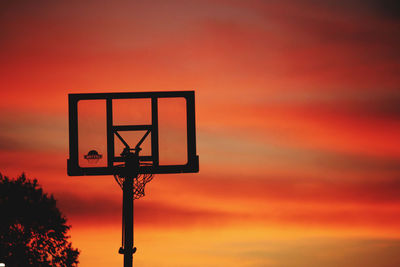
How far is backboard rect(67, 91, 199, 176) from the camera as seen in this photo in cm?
2234

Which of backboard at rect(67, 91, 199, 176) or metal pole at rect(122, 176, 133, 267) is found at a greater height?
backboard at rect(67, 91, 199, 176)

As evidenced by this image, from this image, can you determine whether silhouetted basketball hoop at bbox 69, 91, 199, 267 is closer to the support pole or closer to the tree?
the support pole

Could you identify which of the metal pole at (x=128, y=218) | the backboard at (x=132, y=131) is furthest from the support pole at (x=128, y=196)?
the backboard at (x=132, y=131)

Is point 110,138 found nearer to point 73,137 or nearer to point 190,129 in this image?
point 73,137

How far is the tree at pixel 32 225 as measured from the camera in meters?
35.7

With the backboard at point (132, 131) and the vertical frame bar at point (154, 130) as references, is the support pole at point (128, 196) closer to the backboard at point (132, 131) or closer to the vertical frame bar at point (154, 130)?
the backboard at point (132, 131)

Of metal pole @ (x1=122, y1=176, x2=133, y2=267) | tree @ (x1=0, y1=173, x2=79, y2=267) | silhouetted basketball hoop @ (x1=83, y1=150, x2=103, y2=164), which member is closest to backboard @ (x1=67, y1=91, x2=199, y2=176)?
silhouetted basketball hoop @ (x1=83, y1=150, x2=103, y2=164)

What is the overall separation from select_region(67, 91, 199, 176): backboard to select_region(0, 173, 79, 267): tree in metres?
14.4

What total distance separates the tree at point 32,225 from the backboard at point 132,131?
14413 mm

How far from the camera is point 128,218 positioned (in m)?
22.2

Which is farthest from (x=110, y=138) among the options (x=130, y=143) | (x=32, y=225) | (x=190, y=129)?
(x=32, y=225)

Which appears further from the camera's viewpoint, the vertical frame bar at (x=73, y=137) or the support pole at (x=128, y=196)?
the vertical frame bar at (x=73, y=137)

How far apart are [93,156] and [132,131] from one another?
4.65 feet

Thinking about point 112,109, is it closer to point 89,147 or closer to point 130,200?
point 89,147
